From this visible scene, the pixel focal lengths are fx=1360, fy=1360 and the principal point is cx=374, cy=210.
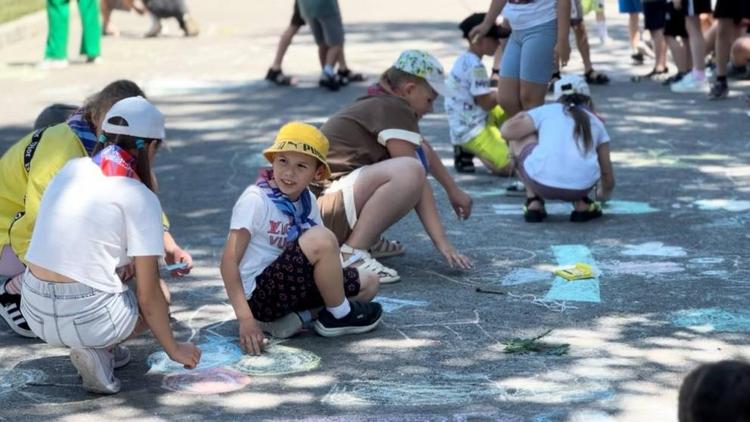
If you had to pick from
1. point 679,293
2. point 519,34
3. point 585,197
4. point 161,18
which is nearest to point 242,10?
point 161,18

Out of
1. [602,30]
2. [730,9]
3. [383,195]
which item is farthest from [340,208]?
[602,30]

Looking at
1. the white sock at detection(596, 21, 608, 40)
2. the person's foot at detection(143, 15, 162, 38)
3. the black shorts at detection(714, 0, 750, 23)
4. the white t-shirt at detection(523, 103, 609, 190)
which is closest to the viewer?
the white t-shirt at detection(523, 103, 609, 190)

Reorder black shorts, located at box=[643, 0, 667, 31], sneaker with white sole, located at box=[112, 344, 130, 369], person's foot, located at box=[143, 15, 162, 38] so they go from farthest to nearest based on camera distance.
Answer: person's foot, located at box=[143, 15, 162, 38] → black shorts, located at box=[643, 0, 667, 31] → sneaker with white sole, located at box=[112, 344, 130, 369]

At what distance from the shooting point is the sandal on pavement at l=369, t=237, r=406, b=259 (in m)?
6.47

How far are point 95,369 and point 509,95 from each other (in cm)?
417

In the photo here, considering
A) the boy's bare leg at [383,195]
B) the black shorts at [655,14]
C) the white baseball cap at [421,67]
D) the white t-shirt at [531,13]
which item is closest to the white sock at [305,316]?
the boy's bare leg at [383,195]

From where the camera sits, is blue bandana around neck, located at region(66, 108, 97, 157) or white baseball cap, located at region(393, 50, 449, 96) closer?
blue bandana around neck, located at region(66, 108, 97, 157)

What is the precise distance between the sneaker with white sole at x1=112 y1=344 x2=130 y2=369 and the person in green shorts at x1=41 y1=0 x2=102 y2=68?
9070 millimetres

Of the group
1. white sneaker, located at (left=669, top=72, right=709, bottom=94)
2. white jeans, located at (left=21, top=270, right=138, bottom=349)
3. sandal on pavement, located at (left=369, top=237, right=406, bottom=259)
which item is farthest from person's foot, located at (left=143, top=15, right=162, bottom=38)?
white jeans, located at (left=21, top=270, right=138, bottom=349)

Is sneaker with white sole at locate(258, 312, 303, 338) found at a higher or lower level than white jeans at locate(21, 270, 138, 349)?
lower

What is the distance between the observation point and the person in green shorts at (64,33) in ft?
44.1

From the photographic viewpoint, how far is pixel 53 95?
11938 millimetres

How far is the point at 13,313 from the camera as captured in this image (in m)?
5.26

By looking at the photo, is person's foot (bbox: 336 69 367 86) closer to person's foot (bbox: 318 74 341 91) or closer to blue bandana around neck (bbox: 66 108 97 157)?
person's foot (bbox: 318 74 341 91)
